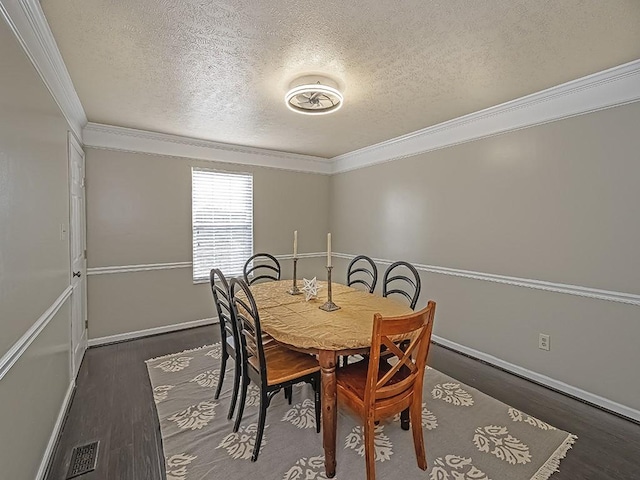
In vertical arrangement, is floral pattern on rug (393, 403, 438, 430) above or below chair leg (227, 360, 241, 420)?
below

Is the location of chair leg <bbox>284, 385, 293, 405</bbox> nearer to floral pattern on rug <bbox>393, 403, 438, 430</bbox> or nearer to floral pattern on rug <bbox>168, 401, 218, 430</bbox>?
floral pattern on rug <bbox>168, 401, 218, 430</bbox>

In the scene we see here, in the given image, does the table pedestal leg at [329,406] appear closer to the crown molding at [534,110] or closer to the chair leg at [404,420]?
the chair leg at [404,420]

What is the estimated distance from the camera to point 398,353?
1.59 m

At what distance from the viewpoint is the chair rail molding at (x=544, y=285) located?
2311 mm

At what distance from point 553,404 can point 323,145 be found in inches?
143

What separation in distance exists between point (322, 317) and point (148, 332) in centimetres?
275

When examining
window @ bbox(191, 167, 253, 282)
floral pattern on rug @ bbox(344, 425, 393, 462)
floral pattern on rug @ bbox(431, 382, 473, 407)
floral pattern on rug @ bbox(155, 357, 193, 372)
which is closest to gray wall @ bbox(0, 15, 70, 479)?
floral pattern on rug @ bbox(155, 357, 193, 372)

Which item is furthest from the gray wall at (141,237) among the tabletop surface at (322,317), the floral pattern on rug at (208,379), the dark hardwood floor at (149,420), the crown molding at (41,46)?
the tabletop surface at (322,317)

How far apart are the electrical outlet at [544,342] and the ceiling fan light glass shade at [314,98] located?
260 centimetres

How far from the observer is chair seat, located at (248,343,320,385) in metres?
1.90

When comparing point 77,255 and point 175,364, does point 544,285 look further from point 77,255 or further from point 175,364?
point 77,255

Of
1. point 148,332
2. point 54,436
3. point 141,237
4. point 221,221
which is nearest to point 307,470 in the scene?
point 54,436

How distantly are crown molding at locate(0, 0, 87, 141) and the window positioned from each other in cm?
170

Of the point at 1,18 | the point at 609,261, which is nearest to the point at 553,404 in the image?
the point at 609,261
